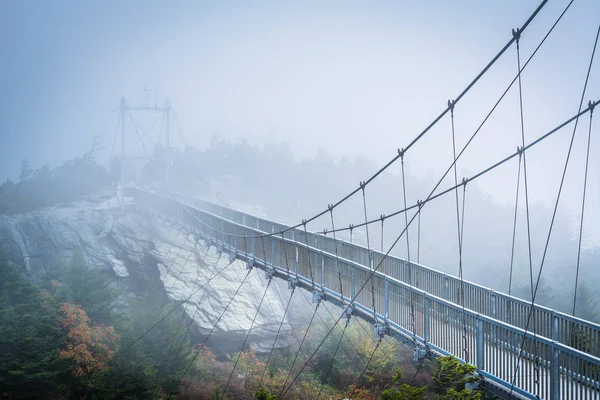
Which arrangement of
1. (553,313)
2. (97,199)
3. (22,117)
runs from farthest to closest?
(22,117), (97,199), (553,313)

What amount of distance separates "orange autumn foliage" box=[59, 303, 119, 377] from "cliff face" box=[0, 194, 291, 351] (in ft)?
11.4

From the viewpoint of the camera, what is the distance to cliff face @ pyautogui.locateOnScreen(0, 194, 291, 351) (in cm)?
2269

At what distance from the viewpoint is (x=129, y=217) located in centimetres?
2803

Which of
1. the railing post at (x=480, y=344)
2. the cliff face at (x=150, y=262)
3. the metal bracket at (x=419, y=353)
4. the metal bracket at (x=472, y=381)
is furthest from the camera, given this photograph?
the cliff face at (x=150, y=262)

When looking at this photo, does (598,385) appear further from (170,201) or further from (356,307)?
(170,201)

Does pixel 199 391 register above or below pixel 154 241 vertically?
below

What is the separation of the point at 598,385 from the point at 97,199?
3136 centimetres

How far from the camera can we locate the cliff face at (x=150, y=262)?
2269cm

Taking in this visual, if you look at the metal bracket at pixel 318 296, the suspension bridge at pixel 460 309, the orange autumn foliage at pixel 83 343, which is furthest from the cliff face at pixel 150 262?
the metal bracket at pixel 318 296

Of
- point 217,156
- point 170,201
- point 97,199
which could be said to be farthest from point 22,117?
point 170,201

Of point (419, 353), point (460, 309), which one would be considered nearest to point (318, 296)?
point (419, 353)

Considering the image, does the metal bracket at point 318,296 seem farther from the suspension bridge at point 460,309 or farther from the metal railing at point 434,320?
the metal railing at point 434,320

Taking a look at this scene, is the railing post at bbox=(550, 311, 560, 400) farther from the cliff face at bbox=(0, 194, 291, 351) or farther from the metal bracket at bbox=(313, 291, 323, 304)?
the cliff face at bbox=(0, 194, 291, 351)

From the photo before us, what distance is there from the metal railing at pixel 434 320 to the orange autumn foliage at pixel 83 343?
22.0 ft
